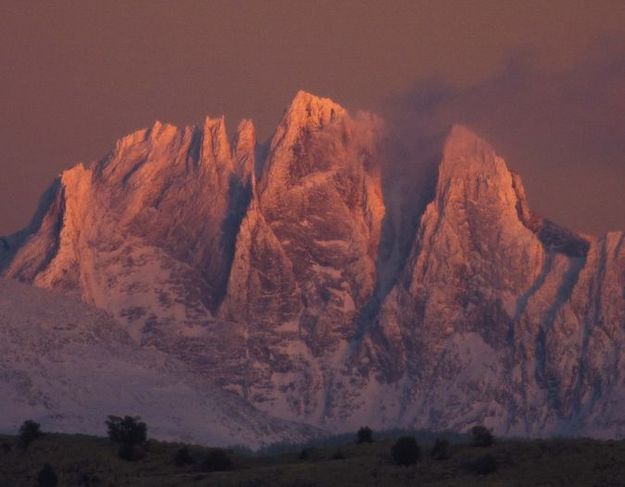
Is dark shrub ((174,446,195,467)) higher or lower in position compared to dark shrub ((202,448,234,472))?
higher

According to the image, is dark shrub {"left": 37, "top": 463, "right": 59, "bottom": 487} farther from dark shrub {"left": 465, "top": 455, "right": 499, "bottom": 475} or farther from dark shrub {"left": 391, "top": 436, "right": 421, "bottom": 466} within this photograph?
dark shrub {"left": 465, "top": 455, "right": 499, "bottom": 475}

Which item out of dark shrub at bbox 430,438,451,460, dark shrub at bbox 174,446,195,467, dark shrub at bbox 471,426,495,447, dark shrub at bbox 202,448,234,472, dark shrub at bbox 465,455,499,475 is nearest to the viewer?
dark shrub at bbox 465,455,499,475

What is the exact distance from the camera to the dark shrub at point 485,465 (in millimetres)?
166750

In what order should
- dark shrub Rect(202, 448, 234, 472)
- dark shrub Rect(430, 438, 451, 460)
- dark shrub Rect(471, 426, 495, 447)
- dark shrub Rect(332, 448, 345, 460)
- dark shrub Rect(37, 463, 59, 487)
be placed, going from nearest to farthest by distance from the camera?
dark shrub Rect(430, 438, 451, 460) → dark shrub Rect(471, 426, 495, 447) → dark shrub Rect(37, 463, 59, 487) → dark shrub Rect(332, 448, 345, 460) → dark shrub Rect(202, 448, 234, 472)

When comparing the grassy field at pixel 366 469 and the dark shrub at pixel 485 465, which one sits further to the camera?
the dark shrub at pixel 485 465

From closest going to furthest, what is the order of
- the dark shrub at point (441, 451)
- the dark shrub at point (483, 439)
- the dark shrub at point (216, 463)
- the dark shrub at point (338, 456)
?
the dark shrub at point (441, 451) → the dark shrub at point (483, 439) → the dark shrub at point (338, 456) → the dark shrub at point (216, 463)

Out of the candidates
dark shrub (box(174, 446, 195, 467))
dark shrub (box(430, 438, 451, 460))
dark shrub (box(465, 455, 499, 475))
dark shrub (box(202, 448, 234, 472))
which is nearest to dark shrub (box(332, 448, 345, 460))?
dark shrub (box(202, 448, 234, 472))

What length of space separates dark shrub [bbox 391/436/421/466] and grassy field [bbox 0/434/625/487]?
30.9 inches

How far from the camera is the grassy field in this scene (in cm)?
16262

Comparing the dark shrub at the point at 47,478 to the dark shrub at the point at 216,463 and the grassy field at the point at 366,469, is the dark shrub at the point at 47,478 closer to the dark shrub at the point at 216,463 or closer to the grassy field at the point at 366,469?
the grassy field at the point at 366,469

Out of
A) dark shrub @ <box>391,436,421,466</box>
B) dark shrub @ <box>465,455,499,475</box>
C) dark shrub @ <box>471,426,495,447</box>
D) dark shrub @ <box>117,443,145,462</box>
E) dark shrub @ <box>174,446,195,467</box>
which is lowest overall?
dark shrub @ <box>465,455,499,475</box>

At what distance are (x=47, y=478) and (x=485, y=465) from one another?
132 feet

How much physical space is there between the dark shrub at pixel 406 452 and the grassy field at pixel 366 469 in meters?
0.78

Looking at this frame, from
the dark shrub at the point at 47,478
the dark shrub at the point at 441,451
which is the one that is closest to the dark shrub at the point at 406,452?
the dark shrub at the point at 441,451
